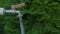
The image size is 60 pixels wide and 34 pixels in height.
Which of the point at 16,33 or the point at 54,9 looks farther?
the point at 16,33

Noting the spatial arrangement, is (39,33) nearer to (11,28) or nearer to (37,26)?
(37,26)

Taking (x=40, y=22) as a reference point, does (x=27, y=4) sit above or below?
above

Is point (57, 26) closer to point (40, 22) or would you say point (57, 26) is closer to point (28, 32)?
point (40, 22)

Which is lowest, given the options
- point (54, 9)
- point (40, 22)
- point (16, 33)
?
point (16, 33)

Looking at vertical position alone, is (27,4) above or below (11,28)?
above

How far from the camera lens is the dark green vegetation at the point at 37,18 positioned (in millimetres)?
1926

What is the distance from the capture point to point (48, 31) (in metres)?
1.97

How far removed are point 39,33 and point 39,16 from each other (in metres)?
0.20

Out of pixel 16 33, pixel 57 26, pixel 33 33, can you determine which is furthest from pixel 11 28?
pixel 57 26

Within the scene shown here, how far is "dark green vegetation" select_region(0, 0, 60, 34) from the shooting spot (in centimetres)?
193

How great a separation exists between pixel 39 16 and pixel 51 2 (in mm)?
214

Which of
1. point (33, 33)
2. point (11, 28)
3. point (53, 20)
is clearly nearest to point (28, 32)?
point (33, 33)

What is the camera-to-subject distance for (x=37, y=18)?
2.02 m

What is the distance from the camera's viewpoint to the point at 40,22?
201cm
